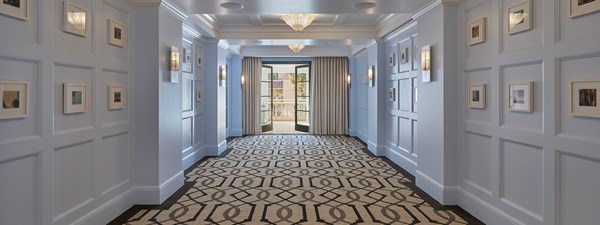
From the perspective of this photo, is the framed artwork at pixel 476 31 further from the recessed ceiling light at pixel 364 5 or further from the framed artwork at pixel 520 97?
the recessed ceiling light at pixel 364 5

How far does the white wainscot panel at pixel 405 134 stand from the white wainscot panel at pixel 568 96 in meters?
3.09

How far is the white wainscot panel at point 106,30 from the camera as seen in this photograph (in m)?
3.15

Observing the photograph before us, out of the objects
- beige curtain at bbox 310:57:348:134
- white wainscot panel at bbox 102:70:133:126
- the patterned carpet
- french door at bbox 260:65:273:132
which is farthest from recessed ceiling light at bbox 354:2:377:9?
french door at bbox 260:65:273:132

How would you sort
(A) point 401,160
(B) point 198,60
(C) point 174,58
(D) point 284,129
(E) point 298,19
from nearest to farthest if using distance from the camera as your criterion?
(C) point 174,58, (E) point 298,19, (A) point 401,160, (B) point 198,60, (D) point 284,129

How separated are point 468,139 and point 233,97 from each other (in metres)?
7.52

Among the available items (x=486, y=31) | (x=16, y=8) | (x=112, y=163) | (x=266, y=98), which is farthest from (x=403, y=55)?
(x=266, y=98)

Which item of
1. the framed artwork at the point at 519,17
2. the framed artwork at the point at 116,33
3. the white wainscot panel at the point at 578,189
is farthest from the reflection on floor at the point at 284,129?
the white wainscot panel at the point at 578,189

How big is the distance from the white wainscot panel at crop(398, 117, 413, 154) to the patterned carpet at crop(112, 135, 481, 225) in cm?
44

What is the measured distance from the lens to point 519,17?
274 centimetres

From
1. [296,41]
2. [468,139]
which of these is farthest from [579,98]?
[296,41]

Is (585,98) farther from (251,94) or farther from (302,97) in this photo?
(302,97)

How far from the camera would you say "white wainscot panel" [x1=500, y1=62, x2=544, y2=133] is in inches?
100

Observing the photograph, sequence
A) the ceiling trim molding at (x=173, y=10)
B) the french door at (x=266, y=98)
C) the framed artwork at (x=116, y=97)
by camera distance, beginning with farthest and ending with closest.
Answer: the french door at (x=266, y=98) → the ceiling trim molding at (x=173, y=10) → the framed artwork at (x=116, y=97)

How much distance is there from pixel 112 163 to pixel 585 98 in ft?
12.9
